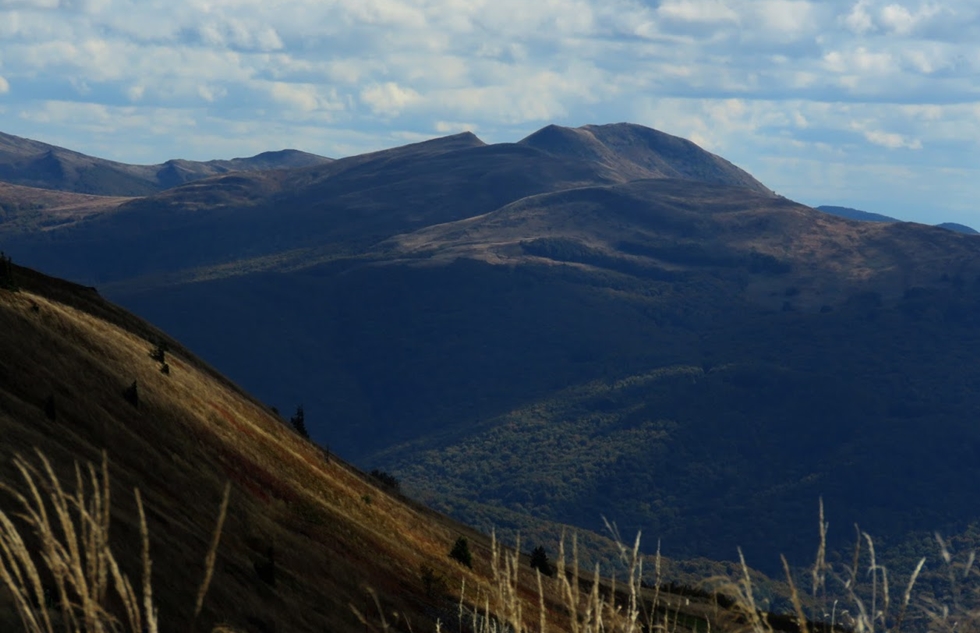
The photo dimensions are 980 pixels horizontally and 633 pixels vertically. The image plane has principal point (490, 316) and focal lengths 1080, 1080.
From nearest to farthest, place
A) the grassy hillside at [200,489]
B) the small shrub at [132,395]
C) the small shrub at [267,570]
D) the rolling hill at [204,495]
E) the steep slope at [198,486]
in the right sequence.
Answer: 1. the rolling hill at [204,495]
2. the grassy hillside at [200,489]
3. the steep slope at [198,486]
4. the small shrub at [267,570]
5. the small shrub at [132,395]

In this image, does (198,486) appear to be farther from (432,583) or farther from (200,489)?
(432,583)

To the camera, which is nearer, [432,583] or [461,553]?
[432,583]

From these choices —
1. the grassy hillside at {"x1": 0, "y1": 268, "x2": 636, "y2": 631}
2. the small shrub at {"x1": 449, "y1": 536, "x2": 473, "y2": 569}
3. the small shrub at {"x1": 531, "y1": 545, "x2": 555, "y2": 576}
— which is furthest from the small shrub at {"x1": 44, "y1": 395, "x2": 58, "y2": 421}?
the small shrub at {"x1": 531, "y1": 545, "x2": 555, "y2": 576}

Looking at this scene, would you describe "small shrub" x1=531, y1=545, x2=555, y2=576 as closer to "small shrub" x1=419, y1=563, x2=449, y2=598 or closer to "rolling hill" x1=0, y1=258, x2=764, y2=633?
"rolling hill" x1=0, y1=258, x2=764, y2=633

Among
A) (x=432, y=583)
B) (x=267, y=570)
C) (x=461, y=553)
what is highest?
(x=267, y=570)

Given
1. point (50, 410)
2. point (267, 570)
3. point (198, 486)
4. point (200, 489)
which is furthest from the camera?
point (198, 486)

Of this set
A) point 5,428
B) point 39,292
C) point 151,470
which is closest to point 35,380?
point 151,470

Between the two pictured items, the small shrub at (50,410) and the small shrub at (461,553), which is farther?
the small shrub at (461,553)

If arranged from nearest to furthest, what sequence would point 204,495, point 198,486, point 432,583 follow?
point 204,495, point 198,486, point 432,583

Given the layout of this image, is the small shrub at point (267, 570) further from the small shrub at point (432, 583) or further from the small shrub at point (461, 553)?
the small shrub at point (461, 553)

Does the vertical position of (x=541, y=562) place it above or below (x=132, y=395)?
below

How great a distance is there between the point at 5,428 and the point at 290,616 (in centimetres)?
822

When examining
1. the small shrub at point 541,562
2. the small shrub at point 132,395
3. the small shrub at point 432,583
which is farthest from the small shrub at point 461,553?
the small shrub at point 132,395

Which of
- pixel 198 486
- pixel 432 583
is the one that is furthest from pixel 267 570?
pixel 432 583
